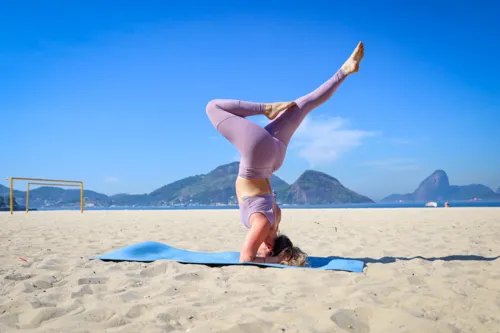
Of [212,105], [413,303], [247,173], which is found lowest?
[413,303]

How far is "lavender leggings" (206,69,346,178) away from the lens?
161 inches

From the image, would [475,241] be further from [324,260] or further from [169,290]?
[169,290]

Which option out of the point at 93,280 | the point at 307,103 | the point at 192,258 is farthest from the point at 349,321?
the point at 307,103

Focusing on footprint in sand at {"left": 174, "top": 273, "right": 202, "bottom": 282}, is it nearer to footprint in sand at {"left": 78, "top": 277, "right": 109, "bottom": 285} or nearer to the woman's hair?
footprint in sand at {"left": 78, "top": 277, "right": 109, "bottom": 285}

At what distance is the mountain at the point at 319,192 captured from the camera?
15575 cm

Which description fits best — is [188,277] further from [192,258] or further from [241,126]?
[241,126]

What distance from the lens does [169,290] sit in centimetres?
308

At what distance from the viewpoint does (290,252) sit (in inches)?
163

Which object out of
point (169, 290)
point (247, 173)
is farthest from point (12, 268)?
point (247, 173)

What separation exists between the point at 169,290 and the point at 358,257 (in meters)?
2.75

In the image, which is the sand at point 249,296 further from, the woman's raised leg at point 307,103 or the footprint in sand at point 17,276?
the woman's raised leg at point 307,103

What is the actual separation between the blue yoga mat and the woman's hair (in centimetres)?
13

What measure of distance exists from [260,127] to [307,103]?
62cm

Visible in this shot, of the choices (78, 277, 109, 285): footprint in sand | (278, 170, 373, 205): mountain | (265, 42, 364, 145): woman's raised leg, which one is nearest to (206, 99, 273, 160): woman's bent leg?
(265, 42, 364, 145): woman's raised leg
